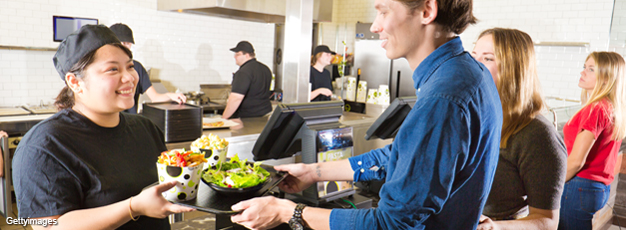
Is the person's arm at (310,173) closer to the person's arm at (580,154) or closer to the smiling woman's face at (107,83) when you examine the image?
the smiling woman's face at (107,83)

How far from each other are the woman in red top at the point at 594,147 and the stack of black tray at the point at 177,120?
243 cm

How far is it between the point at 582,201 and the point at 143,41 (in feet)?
17.8

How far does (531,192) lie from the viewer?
1515 millimetres

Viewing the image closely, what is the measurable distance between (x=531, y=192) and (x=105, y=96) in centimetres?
157

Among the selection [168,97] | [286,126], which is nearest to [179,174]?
[286,126]

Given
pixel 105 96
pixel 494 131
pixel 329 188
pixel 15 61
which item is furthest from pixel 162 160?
pixel 15 61

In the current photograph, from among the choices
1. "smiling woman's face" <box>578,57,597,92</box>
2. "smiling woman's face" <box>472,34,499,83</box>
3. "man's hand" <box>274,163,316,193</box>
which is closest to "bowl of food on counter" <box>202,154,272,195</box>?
"man's hand" <box>274,163,316,193</box>

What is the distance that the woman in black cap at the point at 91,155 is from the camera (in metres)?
1.27

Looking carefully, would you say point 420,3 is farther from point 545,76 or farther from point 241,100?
point 545,76

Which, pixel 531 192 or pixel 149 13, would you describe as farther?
pixel 149 13

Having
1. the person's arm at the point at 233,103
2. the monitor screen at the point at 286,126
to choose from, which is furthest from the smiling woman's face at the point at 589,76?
the person's arm at the point at 233,103

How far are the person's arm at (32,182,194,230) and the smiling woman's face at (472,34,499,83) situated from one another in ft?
4.11

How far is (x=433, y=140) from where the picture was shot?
0.90 metres

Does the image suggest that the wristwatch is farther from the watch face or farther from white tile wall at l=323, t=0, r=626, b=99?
white tile wall at l=323, t=0, r=626, b=99
